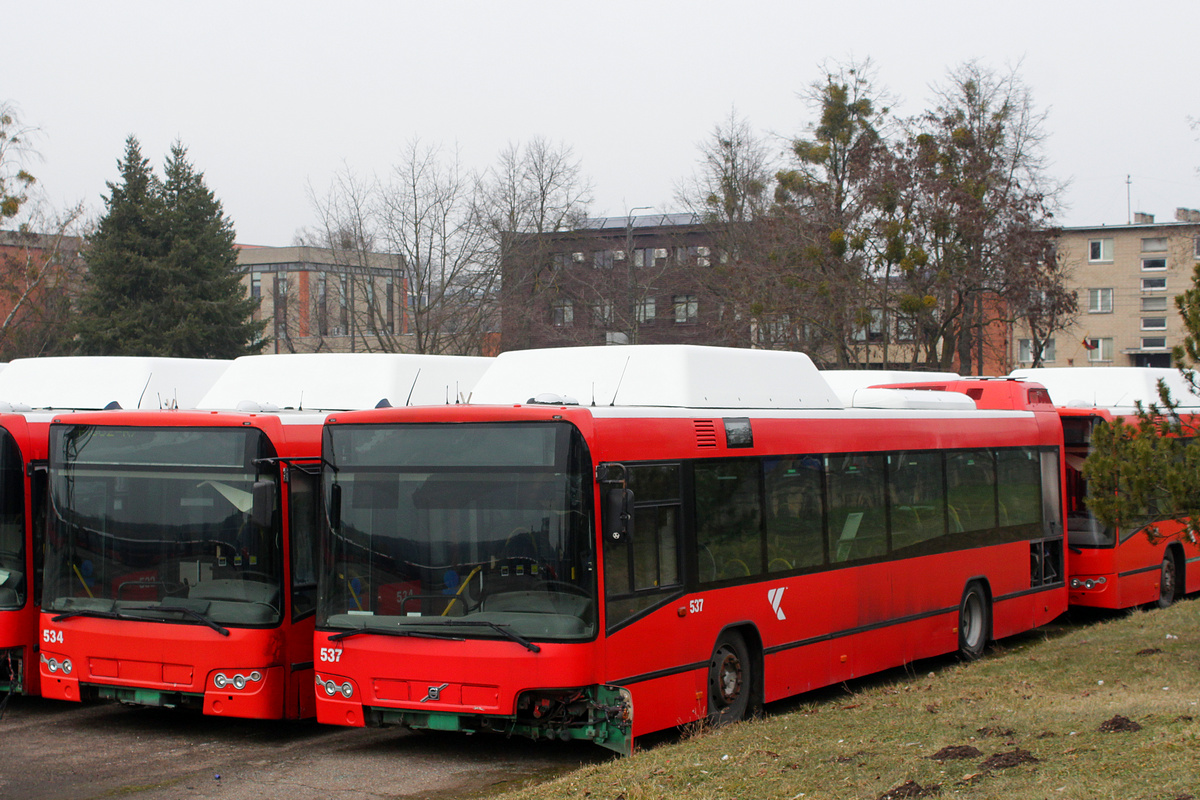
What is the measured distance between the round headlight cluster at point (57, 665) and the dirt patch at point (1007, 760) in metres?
6.73

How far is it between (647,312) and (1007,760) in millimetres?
45938

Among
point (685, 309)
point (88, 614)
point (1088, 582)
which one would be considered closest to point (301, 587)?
point (88, 614)

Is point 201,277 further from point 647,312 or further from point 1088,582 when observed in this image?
point 1088,582

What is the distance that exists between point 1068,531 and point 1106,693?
651 centimetres

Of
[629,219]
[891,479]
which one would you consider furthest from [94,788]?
[629,219]

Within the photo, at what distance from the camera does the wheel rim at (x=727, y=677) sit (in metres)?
9.69

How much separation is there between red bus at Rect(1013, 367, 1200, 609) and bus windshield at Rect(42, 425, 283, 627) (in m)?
10.2

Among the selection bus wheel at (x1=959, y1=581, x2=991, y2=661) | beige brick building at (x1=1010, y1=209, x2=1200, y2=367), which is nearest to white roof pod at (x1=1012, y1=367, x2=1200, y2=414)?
bus wheel at (x1=959, y1=581, x2=991, y2=661)

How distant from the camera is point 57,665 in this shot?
998 centimetres

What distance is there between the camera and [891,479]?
12.2m

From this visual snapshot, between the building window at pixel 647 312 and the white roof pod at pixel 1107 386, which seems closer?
the white roof pod at pixel 1107 386

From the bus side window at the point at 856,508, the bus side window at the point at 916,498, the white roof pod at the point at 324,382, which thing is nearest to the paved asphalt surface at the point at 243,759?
the bus side window at the point at 856,508

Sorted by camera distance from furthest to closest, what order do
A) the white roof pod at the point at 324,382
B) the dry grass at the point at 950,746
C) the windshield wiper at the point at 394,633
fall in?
the white roof pod at the point at 324,382, the windshield wiper at the point at 394,633, the dry grass at the point at 950,746

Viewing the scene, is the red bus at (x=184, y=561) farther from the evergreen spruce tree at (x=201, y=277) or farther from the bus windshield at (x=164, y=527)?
the evergreen spruce tree at (x=201, y=277)
